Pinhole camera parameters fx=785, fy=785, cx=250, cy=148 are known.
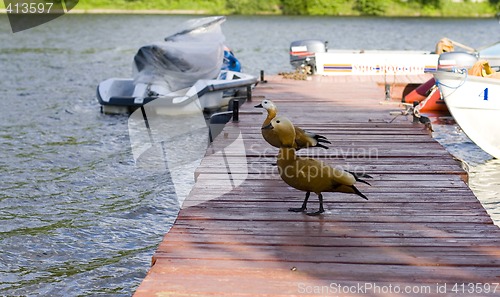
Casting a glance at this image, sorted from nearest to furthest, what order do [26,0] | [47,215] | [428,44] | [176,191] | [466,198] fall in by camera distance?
[26,0] → [466,198] → [47,215] → [176,191] → [428,44]

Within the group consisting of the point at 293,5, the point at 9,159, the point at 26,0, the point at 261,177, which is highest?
the point at 26,0

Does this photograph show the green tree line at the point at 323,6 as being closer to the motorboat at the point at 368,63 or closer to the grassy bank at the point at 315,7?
the grassy bank at the point at 315,7

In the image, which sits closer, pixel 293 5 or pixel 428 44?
pixel 428 44

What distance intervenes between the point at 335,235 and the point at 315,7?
79.2 meters

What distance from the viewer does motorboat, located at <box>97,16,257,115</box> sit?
57.2 feet

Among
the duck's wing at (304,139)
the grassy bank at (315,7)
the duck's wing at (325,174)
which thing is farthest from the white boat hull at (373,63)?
the grassy bank at (315,7)

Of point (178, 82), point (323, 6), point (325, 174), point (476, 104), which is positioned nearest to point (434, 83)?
point (476, 104)

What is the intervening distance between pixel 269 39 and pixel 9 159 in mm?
35176

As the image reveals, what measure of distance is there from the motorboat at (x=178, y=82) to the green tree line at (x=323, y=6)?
60.2m

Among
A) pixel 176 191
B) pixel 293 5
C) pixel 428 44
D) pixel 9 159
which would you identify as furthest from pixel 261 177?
pixel 293 5

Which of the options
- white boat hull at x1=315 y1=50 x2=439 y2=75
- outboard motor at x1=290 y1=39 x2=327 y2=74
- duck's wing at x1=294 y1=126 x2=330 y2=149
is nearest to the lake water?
duck's wing at x1=294 y1=126 x2=330 y2=149

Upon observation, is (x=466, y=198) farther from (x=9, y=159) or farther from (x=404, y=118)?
(x=9, y=159)

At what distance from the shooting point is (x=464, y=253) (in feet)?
19.4

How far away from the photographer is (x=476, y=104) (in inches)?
473
